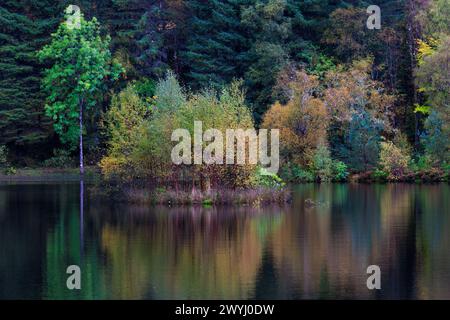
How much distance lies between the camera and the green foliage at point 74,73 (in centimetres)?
5544

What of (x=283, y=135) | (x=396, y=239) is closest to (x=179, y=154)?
(x=396, y=239)

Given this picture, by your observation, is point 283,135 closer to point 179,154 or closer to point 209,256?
point 179,154

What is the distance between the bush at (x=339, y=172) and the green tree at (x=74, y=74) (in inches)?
628

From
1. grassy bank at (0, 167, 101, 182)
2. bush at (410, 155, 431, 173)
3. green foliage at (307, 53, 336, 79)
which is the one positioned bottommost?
grassy bank at (0, 167, 101, 182)

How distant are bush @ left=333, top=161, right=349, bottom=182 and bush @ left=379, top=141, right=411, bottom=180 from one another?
2.21m

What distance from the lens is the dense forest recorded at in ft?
168

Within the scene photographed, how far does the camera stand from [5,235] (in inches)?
1038

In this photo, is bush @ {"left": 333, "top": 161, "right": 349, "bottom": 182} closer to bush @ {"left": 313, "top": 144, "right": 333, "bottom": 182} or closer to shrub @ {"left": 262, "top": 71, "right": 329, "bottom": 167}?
bush @ {"left": 313, "top": 144, "right": 333, "bottom": 182}

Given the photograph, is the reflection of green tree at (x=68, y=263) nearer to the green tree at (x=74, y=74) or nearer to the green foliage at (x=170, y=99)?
the green foliage at (x=170, y=99)

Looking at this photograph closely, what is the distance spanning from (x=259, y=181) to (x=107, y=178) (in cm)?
704

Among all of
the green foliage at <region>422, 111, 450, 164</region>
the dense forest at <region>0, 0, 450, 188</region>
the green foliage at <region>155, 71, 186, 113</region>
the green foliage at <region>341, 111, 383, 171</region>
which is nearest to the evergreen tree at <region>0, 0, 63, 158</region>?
the dense forest at <region>0, 0, 450, 188</region>

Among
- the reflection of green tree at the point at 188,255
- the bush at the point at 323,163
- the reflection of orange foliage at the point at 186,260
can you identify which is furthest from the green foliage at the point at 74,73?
the reflection of orange foliage at the point at 186,260

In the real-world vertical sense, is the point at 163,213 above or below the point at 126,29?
below

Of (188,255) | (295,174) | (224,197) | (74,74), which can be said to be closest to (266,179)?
(224,197)
